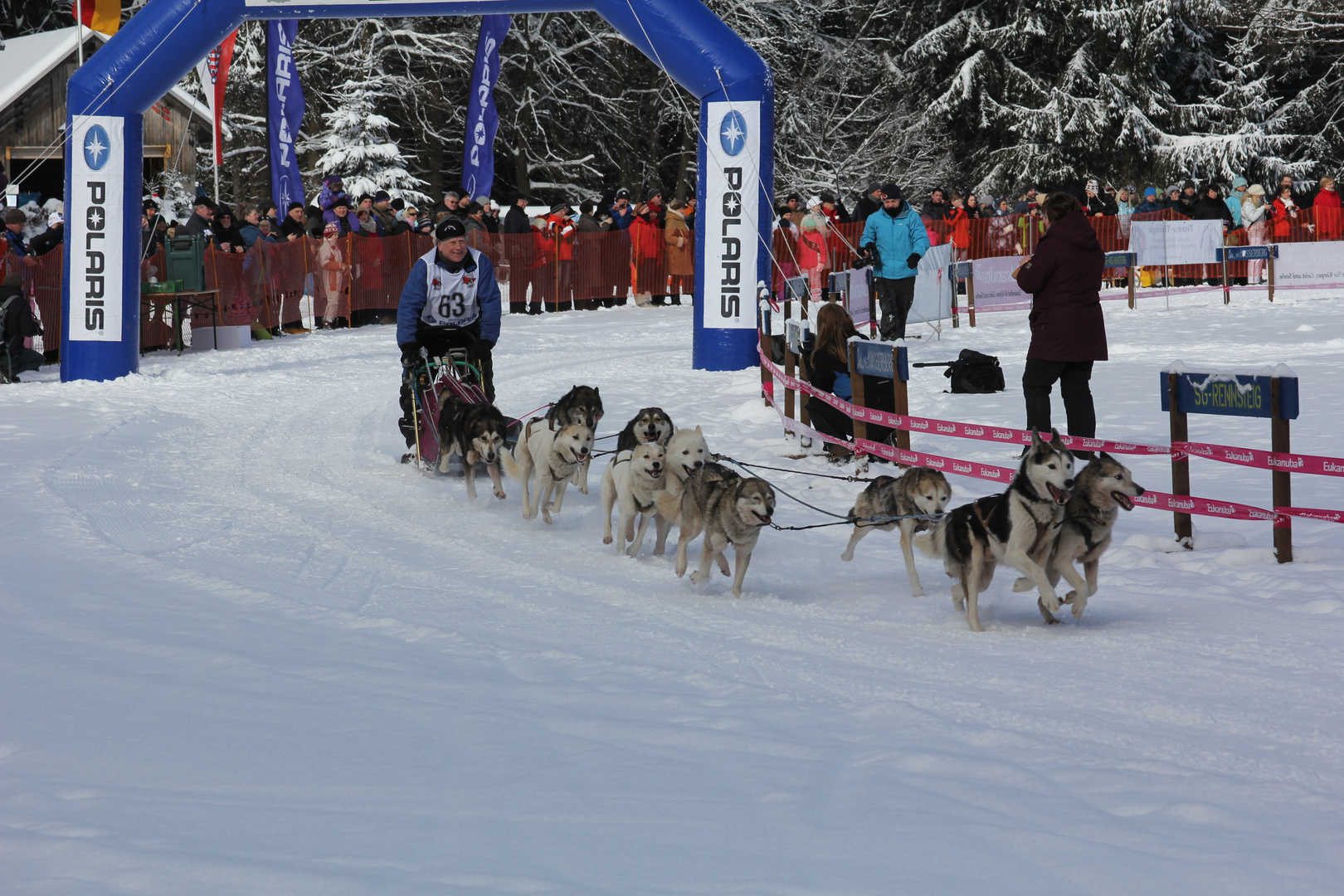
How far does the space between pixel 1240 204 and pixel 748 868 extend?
2218 cm

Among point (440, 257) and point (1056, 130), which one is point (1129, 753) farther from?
point (1056, 130)

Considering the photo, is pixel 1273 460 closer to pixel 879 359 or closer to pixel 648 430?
pixel 879 359

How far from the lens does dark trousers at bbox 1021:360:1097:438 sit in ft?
23.0

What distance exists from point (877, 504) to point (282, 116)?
55.3 ft

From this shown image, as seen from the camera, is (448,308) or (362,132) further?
(362,132)

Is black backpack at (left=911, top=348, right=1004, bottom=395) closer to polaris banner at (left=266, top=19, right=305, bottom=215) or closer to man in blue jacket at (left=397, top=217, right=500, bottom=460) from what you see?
man in blue jacket at (left=397, top=217, right=500, bottom=460)

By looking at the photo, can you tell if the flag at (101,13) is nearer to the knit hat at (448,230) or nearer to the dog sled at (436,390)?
the knit hat at (448,230)

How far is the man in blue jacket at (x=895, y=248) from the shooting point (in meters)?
12.9

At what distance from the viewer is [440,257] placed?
814cm

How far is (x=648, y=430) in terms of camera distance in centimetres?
652

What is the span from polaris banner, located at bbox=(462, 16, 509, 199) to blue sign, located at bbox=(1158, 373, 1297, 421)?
53.9 ft

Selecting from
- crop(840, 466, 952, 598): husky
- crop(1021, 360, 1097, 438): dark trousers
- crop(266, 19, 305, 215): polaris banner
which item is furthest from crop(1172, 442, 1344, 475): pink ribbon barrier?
crop(266, 19, 305, 215): polaris banner

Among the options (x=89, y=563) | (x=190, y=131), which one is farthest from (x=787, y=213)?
(x=190, y=131)

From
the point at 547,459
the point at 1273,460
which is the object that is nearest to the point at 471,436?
the point at 547,459
